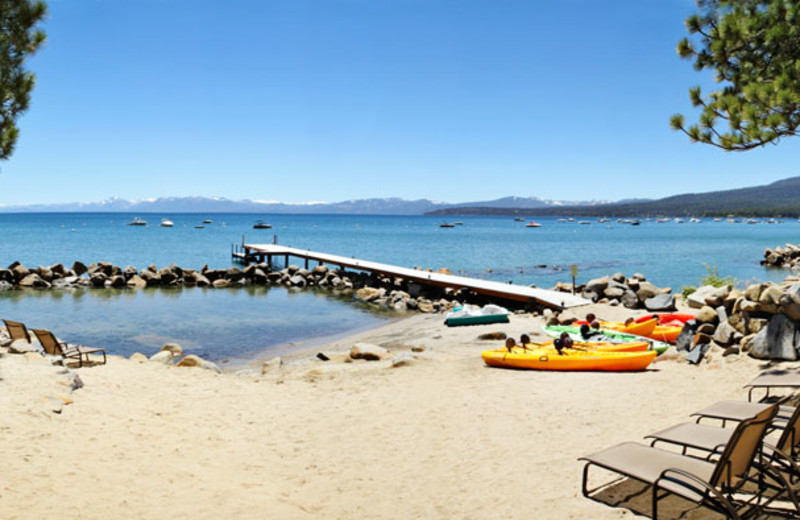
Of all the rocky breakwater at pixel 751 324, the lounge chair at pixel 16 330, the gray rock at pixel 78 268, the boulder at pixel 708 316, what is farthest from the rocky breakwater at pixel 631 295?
the gray rock at pixel 78 268

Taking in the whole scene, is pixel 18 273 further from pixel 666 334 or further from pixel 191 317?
pixel 666 334

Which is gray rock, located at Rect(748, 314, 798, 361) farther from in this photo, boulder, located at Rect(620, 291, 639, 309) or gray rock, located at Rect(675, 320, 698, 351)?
boulder, located at Rect(620, 291, 639, 309)

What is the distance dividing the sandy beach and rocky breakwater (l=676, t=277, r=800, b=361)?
1.05 ft

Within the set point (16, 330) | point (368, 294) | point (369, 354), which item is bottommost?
point (368, 294)

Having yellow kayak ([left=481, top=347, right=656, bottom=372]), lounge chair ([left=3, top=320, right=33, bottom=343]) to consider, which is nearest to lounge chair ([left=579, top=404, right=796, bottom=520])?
yellow kayak ([left=481, top=347, right=656, bottom=372])

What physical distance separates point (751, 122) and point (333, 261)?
97.6 ft

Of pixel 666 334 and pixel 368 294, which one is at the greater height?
pixel 666 334

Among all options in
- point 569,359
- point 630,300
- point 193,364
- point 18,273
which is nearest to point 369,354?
point 193,364

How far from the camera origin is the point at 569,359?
1066 centimetres

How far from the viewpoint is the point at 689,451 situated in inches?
227

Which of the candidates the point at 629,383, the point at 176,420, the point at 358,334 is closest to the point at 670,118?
the point at 629,383

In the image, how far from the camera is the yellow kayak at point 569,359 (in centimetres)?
1039

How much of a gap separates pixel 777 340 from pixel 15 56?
12627 millimetres

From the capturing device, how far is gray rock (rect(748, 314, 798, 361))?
28.2 ft
